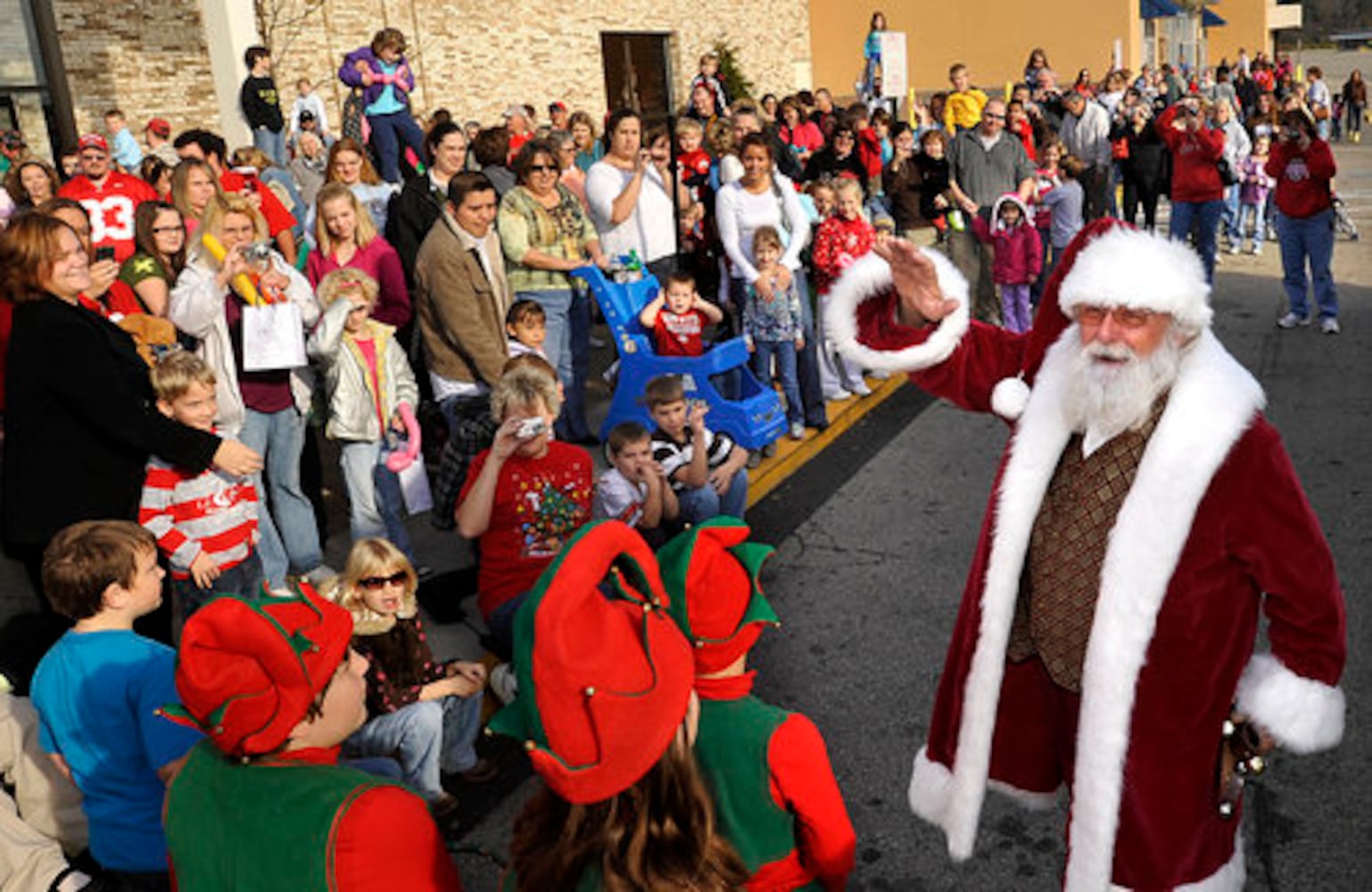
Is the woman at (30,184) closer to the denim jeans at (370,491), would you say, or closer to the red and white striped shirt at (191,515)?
the denim jeans at (370,491)

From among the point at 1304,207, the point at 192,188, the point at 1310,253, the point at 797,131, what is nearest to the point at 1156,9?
the point at 797,131


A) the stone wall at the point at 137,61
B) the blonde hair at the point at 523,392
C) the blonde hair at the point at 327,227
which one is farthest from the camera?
the stone wall at the point at 137,61

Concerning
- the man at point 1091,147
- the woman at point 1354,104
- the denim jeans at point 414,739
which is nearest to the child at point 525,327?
the denim jeans at point 414,739

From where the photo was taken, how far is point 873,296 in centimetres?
331

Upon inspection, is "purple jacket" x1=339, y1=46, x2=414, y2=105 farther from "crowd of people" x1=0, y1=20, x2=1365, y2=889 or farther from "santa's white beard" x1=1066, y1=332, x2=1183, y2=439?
"santa's white beard" x1=1066, y1=332, x2=1183, y2=439

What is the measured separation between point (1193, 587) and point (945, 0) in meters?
33.8

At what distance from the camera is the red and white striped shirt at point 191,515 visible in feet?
15.1

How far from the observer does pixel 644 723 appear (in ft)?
5.92

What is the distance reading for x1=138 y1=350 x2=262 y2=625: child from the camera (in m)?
4.58

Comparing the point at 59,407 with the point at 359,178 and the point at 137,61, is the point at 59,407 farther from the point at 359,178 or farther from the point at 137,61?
the point at 137,61

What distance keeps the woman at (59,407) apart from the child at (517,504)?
37.6 inches

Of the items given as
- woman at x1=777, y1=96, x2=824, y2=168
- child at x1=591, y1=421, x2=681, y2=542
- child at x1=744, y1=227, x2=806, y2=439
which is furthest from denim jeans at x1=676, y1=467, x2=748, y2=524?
woman at x1=777, y1=96, x2=824, y2=168

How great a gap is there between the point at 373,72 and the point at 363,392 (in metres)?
5.96

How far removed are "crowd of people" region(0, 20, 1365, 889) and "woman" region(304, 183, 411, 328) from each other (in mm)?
25
